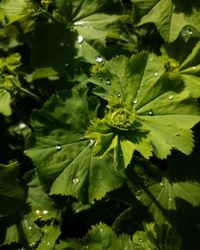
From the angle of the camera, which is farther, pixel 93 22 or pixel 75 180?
pixel 93 22

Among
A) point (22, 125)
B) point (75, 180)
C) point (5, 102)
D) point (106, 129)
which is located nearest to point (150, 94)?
point (106, 129)

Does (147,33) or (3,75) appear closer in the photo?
(3,75)

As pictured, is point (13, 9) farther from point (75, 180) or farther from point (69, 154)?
point (75, 180)

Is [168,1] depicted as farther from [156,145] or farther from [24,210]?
[24,210]

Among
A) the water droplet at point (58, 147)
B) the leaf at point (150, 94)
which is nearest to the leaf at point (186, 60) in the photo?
the leaf at point (150, 94)

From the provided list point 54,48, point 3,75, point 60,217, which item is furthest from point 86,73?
point 60,217

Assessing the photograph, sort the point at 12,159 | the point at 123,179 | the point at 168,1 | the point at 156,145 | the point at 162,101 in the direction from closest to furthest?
1. the point at 156,145
2. the point at 162,101
3. the point at 123,179
4. the point at 168,1
5. the point at 12,159

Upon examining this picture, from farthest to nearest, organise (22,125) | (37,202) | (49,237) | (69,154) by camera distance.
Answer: (22,125)
(37,202)
(49,237)
(69,154)
